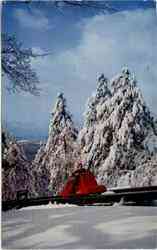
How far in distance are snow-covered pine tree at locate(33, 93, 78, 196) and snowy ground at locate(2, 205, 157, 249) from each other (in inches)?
5.0

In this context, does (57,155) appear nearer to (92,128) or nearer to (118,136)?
(92,128)

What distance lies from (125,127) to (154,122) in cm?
15

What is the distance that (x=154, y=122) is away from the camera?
2.28 meters

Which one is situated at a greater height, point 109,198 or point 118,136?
point 118,136

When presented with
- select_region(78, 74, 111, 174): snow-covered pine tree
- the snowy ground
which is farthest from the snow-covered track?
select_region(78, 74, 111, 174): snow-covered pine tree

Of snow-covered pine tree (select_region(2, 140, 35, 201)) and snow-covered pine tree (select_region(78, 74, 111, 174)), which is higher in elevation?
snow-covered pine tree (select_region(78, 74, 111, 174))

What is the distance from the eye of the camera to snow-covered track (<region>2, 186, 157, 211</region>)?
228 centimetres

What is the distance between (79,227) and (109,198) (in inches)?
9.2

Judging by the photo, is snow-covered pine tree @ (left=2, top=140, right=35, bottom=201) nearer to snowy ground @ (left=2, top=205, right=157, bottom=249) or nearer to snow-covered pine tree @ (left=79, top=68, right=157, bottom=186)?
snowy ground @ (left=2, top=205, right=157, bottom=249)

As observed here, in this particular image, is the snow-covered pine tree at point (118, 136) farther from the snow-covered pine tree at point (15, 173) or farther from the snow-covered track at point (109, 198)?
the snow-covered pine tree at point (15, 173)

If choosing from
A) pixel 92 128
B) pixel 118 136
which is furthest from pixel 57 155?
pixel 118 136

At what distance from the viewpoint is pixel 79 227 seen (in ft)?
7.12

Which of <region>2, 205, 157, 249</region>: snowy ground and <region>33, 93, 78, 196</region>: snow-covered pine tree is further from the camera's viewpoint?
<region>33, 93, 78, 196</region>: snow-covered pine tree

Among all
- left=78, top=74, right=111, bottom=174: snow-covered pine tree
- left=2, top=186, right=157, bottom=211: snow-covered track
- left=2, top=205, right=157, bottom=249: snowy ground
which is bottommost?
left=2, top=205, right=157, bottom=249: snowy ground
